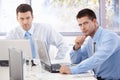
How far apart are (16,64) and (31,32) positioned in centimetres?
156

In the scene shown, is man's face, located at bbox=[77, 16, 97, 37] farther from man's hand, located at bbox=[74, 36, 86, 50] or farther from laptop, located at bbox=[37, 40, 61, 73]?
laptop, located at bbox=[37, 40, 61, 73]

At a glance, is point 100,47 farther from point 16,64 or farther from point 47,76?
point 16,64

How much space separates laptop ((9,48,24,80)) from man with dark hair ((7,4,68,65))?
1150 millimetres

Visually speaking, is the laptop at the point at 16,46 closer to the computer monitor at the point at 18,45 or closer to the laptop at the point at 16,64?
the computer monitor at the point at 18,45

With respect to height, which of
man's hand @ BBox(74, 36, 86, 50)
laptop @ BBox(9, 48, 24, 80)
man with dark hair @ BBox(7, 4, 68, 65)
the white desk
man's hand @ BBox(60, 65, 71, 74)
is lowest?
the white desk

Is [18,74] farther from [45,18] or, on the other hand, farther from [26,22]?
[45,18]

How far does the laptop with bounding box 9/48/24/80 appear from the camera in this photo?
1960 mm

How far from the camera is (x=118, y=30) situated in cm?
533

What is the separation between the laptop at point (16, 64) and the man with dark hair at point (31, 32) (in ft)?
3.77

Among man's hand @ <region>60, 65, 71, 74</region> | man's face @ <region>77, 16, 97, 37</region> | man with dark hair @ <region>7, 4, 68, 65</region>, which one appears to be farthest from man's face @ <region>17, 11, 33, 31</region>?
man's hand @ <region>60, 65, 71, 74</region>

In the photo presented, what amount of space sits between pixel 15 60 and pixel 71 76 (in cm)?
58

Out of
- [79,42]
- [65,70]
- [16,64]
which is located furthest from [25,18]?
[16,64]

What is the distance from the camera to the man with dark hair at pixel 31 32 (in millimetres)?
3381

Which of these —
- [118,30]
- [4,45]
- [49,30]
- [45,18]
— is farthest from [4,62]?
[118,30]
